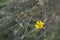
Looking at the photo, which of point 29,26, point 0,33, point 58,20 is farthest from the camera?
point 29,26

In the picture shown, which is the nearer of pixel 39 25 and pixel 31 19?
pixel 39 25

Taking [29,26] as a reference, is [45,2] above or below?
above

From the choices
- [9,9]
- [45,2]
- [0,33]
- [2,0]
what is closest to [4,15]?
[9,9]

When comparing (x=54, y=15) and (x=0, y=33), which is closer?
(x=0, y=33)

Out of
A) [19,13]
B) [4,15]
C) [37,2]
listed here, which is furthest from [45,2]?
[4,15]

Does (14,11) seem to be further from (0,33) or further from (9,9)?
(0,33)

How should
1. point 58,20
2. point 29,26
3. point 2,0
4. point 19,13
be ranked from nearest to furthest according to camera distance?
point 58,20, point 29,26, point 19,13, point 2,0
